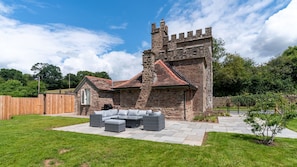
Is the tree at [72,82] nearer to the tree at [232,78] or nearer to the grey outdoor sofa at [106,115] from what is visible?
the tree at [232,78]

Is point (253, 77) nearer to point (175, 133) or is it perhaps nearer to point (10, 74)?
point (175, 133)

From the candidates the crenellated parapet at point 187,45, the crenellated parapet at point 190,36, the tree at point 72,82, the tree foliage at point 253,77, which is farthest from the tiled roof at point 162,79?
the tree at point 72,82

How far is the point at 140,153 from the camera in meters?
4.46

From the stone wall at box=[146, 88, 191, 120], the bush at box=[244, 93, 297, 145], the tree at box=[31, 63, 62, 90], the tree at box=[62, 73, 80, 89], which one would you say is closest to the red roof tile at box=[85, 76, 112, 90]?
the stone wall at box=[146, 88, 191, 120]

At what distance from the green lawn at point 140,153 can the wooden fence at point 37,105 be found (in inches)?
354

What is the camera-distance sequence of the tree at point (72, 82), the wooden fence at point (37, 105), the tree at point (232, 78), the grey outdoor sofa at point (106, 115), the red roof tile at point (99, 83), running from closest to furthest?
the grey outdoor sofa at point (106, 115) → the wooden fence at point (37, 105) → the red roof tile at point (99, 83) → the tree at point (232, 78) → the tree at point (72, 82)

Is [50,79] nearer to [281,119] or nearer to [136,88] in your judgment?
[136,88]

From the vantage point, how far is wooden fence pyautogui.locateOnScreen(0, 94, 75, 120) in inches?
486

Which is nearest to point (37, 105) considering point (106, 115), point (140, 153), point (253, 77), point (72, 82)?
point (106, 115)

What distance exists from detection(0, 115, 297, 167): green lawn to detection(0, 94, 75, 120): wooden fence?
8985 mm

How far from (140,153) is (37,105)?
16.8 m

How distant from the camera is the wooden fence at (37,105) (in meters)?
12.3

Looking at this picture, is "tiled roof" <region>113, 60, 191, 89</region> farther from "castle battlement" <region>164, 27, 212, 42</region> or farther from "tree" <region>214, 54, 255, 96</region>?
"tree" <region>214, 54, 255, 96</region>

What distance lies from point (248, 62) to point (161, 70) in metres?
27.6
